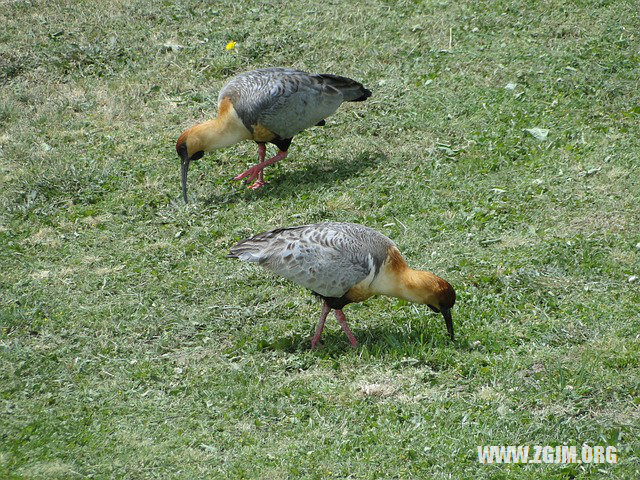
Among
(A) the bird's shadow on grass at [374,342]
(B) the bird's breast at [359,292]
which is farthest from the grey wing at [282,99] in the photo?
(B) the bird's breast at [359,292]

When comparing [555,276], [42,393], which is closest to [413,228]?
Result: [555,276]

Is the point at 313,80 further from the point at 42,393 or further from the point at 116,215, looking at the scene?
the point at 42,393

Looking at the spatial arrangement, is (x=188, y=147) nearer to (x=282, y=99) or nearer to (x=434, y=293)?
(x=282, y=99)

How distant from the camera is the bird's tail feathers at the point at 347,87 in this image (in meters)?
10.5

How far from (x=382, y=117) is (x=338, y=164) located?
111cm

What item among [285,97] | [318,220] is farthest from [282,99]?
[318,220]

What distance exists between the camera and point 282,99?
10.1 meters

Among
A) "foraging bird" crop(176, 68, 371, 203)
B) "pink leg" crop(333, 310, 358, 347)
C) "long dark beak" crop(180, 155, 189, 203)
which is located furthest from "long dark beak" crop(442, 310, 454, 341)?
"long dark beak" crop(180, 155, 189, 203)

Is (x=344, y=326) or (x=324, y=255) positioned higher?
(x=324, y=255)

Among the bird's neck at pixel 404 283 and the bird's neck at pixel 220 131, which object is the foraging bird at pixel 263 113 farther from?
the bird's neck at pixel 404 283

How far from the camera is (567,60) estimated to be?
38.0ft

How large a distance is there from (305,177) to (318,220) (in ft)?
3.60

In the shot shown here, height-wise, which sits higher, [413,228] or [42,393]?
[413,228]

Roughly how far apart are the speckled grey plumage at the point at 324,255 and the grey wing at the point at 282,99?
2863 millimetres
